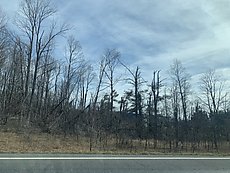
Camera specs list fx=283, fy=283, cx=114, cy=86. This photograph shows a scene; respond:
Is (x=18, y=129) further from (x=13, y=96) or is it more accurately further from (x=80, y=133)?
(x=13, y=96)

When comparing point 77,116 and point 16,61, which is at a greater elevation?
point 16,61

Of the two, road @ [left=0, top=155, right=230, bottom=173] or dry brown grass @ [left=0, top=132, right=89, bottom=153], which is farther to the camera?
dry brown grass @ [left=0, top=132, right=89, bottom=153]

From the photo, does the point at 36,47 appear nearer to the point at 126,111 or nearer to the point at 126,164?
the point at 126,111

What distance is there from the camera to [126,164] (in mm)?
Result: 8375

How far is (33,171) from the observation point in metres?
7.05

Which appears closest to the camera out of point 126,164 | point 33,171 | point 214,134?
point 33,171

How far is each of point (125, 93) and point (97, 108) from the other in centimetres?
2260

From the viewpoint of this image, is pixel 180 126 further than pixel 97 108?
Yes

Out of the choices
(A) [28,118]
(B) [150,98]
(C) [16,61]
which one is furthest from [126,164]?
(B) [150,98]

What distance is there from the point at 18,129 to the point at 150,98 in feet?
100

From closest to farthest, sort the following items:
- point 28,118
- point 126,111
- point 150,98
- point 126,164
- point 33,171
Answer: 1. point 33,171
2. point 126,164
3. point 28,118
4. point 126,111
5. point 150,98

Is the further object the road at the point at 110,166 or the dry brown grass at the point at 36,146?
the dry brown grass at the point at 36,146

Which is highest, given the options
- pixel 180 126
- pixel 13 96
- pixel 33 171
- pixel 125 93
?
pixel 125 93

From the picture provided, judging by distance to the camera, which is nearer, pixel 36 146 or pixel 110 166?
pixel 110 166
